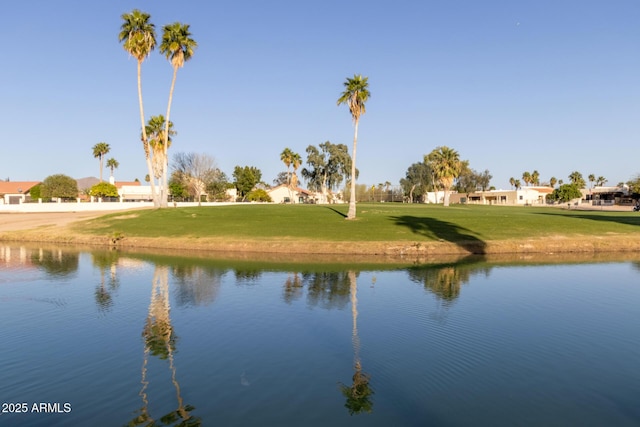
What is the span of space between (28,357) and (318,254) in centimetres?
2655

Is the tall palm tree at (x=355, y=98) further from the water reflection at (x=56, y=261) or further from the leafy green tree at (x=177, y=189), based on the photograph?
the leafy green tree at (x=177, y=189)

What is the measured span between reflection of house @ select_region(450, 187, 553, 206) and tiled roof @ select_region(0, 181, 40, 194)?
142 m

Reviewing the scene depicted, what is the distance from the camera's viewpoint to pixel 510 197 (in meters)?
153

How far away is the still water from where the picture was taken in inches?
379

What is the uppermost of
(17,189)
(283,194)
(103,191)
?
(17,189)

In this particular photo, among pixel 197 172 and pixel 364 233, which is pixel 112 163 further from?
pixel 364 233

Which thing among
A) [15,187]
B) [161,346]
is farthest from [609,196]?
[15,187]

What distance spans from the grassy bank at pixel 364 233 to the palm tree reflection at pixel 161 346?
58.2ft

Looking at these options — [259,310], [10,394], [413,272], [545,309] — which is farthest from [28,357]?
[413,272]

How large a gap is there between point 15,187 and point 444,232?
126900mm

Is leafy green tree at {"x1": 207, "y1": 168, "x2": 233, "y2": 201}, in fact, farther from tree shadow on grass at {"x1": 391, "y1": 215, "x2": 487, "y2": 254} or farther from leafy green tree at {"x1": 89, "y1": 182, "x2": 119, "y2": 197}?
tree shadow on grass at {"x1": 391, "y1": 215, "x2": 487, "y2": 254}

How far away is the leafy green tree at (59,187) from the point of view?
112 m

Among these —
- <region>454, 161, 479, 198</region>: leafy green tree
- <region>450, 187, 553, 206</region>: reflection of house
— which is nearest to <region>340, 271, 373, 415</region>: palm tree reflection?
<region>450, 187, 553, 206</region>: reflection of house

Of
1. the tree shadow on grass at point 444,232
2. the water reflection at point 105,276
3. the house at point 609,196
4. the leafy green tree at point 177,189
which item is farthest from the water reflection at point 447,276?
the house at point 609,196
